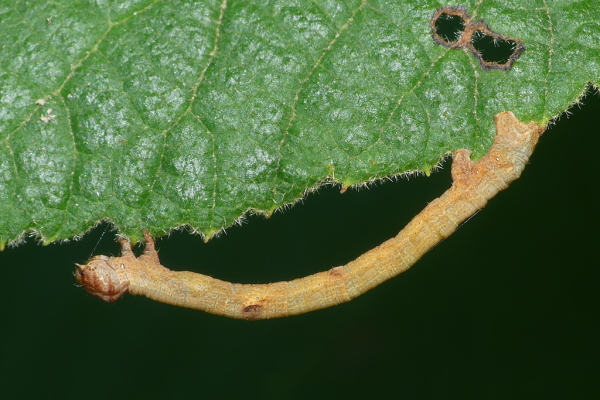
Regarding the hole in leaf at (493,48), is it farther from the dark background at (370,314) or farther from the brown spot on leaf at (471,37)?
the dark background at (370,314)

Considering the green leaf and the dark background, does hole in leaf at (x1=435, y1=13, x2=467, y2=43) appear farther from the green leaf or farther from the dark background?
the dark background

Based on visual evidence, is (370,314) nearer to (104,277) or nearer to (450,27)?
(104,277)

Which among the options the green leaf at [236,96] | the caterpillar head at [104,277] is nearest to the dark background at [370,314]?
the caterpillar head at [104,277]

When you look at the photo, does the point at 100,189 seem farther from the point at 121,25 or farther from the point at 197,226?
the point at 121,25

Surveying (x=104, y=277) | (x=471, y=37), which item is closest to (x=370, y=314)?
(x=104, y=277)

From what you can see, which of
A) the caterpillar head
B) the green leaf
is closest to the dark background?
the caterpillar head

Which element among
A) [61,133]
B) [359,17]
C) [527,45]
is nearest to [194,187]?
[61,133]

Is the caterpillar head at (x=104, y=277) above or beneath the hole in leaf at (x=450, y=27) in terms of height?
beneath
